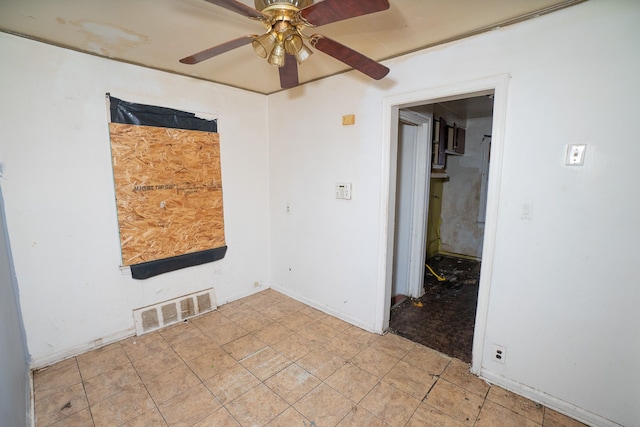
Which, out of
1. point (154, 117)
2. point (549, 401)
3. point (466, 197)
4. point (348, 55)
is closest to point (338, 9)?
point (348, 55)

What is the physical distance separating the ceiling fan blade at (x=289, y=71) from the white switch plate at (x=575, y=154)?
1.73m

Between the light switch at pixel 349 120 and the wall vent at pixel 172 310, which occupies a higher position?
the light switch at pixel 349 120

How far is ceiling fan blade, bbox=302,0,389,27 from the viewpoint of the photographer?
3.62 feet

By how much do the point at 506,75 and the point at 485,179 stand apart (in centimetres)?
358

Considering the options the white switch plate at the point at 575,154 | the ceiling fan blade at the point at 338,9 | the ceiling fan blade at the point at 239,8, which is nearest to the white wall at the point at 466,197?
the white switch plate at the point at 575,154

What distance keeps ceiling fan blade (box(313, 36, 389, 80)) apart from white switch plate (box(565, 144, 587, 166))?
120 centimetres

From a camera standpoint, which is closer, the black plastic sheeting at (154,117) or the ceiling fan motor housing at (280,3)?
the ceiling fan motor housing at (280,3)

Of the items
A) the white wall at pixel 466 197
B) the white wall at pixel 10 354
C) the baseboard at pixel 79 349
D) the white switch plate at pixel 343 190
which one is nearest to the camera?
the white wall at pixel 10 354

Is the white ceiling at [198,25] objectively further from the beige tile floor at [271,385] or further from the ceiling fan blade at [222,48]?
the beige tile floor at [271,385]

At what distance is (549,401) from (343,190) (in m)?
2.17

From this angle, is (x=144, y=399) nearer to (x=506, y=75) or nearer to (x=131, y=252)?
Result: (x=131, y=252)

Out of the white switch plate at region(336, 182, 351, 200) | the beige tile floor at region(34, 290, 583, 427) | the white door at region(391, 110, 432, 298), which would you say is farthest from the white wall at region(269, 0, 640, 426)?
the white door at region(391, 110, 432, 298)

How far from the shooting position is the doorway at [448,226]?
2801 mm

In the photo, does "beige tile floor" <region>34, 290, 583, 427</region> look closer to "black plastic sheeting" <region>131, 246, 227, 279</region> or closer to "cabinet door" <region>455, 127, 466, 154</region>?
"black plastic sheeting" <region>131, 246, 227, 279</region>
